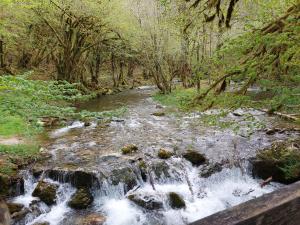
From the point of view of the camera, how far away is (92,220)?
7008 millimetres

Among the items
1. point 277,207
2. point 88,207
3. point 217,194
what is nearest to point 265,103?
point 217,194

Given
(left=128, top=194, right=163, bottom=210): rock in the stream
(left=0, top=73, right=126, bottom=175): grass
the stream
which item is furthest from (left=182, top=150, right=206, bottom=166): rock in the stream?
(left=0, top=73, right=126, bottom=175): grass

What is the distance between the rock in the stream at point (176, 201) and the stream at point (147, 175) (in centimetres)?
11

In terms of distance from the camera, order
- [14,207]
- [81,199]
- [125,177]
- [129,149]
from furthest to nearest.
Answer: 1. [129,149]
2. [125,177]
3. [81,199]
4. [14,207]

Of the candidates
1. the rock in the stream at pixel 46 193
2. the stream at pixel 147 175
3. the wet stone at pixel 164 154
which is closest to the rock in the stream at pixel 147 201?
the stream at pixel 147 175

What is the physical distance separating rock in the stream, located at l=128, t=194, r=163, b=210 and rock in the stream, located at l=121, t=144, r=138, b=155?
2002 millimetres

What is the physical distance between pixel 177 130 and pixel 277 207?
1151 centimetres

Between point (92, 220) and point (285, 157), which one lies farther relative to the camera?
point (285, 157)

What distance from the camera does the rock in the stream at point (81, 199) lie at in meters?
7.59

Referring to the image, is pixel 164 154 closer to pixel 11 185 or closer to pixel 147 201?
pixel 147 201

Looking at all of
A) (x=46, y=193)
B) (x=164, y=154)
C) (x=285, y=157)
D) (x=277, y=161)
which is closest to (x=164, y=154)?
(x=164, y=154)

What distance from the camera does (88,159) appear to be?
9375mm

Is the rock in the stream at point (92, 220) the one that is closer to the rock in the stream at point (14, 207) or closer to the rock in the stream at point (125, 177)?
the rock in the stream at point (125, 177)

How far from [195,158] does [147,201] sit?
2.38 metres
